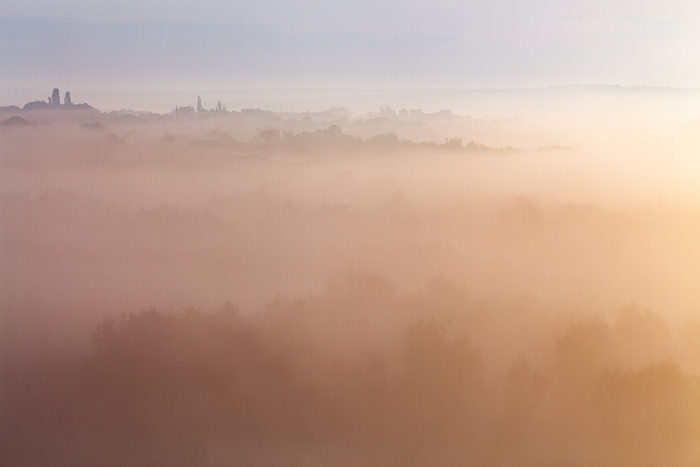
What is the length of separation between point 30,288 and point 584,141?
2.39 meters

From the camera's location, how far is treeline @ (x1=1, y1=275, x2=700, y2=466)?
6.68ft

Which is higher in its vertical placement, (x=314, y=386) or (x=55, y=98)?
(x=55, y=98)

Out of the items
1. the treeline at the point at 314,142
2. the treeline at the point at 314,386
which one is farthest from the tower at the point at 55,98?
the treeline at the point at 314,386

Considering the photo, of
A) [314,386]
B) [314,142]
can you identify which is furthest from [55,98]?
[314,386]

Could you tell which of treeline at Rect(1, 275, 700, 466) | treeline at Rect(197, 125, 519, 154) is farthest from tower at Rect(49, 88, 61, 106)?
treeline at Rect(1, 275, 700, 466)

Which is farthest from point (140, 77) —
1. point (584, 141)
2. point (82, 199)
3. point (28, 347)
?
point (584, 141)

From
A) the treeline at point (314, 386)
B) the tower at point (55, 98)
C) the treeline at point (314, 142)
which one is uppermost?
the tower at point (55, 98)

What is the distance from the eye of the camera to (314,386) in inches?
80.3

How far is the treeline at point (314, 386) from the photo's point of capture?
2.04 meters

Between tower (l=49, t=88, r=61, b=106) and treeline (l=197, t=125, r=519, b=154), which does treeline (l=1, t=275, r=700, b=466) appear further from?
tower (l=49, t=88, r=61, b=106)

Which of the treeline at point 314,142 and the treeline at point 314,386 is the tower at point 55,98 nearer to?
the treeline at point 314,142

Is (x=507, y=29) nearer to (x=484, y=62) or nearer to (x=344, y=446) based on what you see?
(x=484, y=62)

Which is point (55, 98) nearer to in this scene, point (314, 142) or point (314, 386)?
point (314, 142)

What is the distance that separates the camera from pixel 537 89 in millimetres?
2135
